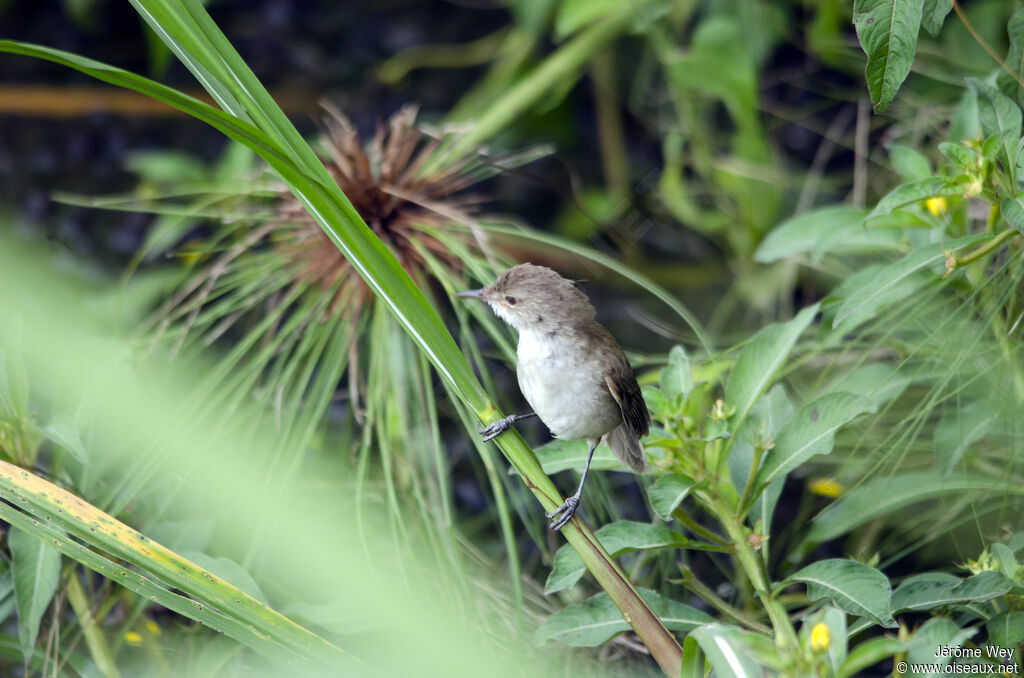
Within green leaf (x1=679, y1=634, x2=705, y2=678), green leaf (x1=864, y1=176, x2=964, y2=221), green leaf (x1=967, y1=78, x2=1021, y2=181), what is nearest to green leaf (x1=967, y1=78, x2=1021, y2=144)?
green leaf (x1=967, y1=78, x2=1021, y2=181)

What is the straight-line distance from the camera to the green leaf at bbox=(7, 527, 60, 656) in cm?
144

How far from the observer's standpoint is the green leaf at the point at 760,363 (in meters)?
1.49

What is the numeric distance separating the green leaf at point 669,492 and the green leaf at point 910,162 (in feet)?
2.43

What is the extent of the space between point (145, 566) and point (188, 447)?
28cm

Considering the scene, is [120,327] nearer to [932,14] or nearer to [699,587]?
[699,587]

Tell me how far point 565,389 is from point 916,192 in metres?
0.64

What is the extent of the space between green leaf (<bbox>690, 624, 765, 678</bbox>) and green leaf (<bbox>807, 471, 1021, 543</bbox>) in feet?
2.20

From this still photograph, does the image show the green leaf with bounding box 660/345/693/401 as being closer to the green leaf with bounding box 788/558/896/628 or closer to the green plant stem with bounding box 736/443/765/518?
the green plant stem with bounding box 736/443/765/518

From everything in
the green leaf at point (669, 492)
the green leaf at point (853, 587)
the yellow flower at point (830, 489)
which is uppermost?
the green leaf at point (669, 492)

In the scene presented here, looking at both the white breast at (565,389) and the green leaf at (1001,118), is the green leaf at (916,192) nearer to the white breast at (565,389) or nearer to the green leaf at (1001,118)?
the green leaf at (1001,118)

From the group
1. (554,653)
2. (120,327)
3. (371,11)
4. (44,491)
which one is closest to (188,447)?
(44,491)

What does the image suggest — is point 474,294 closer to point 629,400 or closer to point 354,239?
point 629,400

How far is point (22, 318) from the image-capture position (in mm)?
1585

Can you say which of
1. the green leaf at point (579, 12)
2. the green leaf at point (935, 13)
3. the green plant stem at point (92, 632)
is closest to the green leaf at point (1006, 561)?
the green leaf at point (935, 13)
